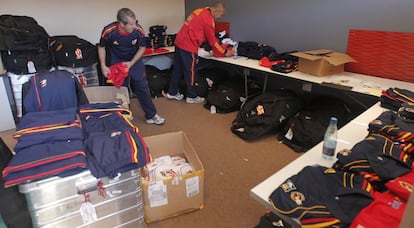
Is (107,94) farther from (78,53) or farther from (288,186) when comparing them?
(288,186)

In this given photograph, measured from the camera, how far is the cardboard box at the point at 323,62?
2801mm

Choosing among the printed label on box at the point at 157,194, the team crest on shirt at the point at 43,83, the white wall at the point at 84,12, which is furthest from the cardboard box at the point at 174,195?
the white wall at the point at 84,12

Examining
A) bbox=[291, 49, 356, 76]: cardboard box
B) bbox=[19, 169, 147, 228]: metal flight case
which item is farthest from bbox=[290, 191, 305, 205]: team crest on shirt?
bbox=[291, 49, 356, 76]: cardboard box

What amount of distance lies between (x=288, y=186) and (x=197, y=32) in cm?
288

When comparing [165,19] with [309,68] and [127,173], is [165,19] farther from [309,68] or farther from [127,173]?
[127,173]

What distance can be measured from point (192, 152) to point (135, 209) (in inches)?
23.7

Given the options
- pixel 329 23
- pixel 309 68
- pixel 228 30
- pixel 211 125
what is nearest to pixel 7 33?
pixel 211 125

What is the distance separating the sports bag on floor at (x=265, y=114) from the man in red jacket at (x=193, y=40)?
1033 mm

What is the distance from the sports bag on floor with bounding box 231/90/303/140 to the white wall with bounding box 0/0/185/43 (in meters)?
2.52

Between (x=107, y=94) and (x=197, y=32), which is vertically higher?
(x=197, y=32)

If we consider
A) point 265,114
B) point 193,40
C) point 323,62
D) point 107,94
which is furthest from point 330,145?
point 193,40

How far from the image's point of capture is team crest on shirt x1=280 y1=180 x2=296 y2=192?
1106 mm

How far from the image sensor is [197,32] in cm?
364

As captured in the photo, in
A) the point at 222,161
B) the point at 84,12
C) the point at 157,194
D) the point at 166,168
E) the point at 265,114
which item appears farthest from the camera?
the point at 84,12
